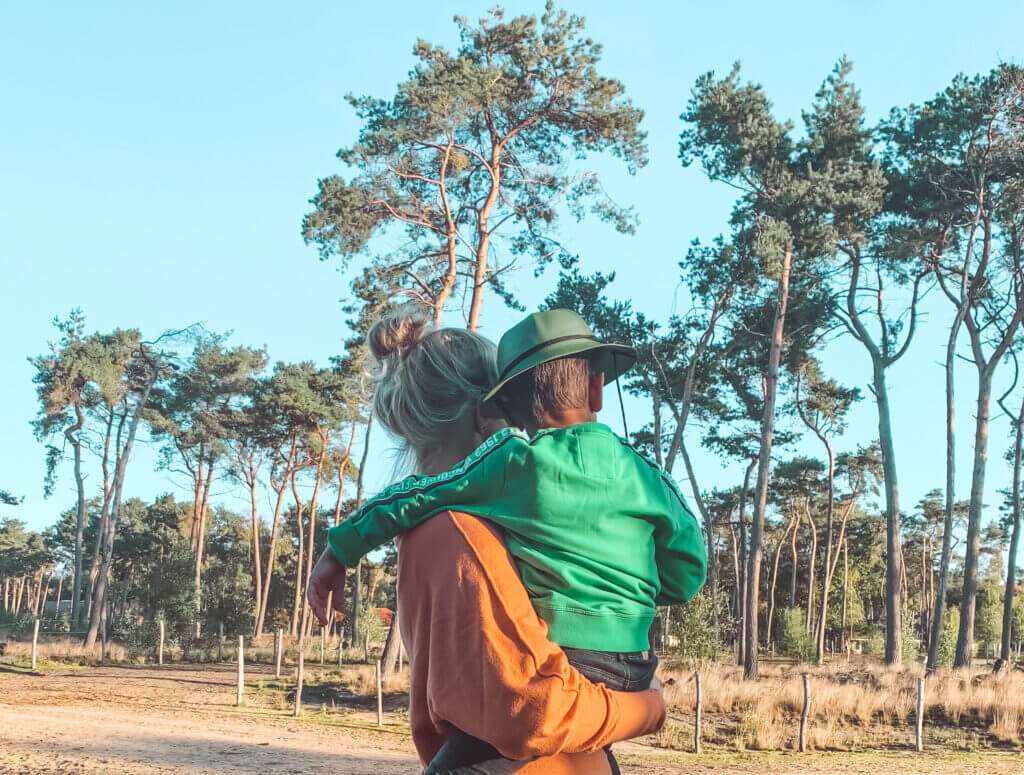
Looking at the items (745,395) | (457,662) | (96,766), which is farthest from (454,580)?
(745,395)

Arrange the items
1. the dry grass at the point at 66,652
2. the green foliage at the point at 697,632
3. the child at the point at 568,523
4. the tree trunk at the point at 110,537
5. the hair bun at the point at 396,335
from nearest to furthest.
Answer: the child at the point at 568,523, the hair bun at the point at 396,335, the green foliage at the point at 697,632, the dry grass at the point at 66,652, the tree trunk at the point at 110,537

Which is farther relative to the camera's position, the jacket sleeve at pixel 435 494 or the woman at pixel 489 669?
the jacket sleeve at pixel 435 494

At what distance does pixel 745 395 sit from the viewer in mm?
25984

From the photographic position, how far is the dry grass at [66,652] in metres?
26.8

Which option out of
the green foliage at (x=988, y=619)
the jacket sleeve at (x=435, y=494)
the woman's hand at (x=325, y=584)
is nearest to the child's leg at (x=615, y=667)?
the jacket sleeve at (x=435, y=494)

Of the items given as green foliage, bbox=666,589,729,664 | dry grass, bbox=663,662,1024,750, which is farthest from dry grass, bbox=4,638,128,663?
dry grass, bbox=663,662,1024,750

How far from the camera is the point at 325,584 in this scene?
155cm

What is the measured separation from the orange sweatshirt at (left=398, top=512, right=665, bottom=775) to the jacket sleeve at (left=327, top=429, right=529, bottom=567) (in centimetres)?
3

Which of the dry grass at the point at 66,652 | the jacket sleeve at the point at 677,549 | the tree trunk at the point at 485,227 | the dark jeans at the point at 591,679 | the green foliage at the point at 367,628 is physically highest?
the tree trunk at the point at 485,227

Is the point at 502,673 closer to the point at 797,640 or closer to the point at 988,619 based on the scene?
the point at 797,640

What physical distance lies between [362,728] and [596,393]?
1390cm

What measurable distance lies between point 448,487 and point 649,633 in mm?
442

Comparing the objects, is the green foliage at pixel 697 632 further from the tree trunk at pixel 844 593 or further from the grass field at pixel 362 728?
the tree trunk at pixel 844 593

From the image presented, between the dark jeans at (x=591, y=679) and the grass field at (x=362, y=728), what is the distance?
922 cm
